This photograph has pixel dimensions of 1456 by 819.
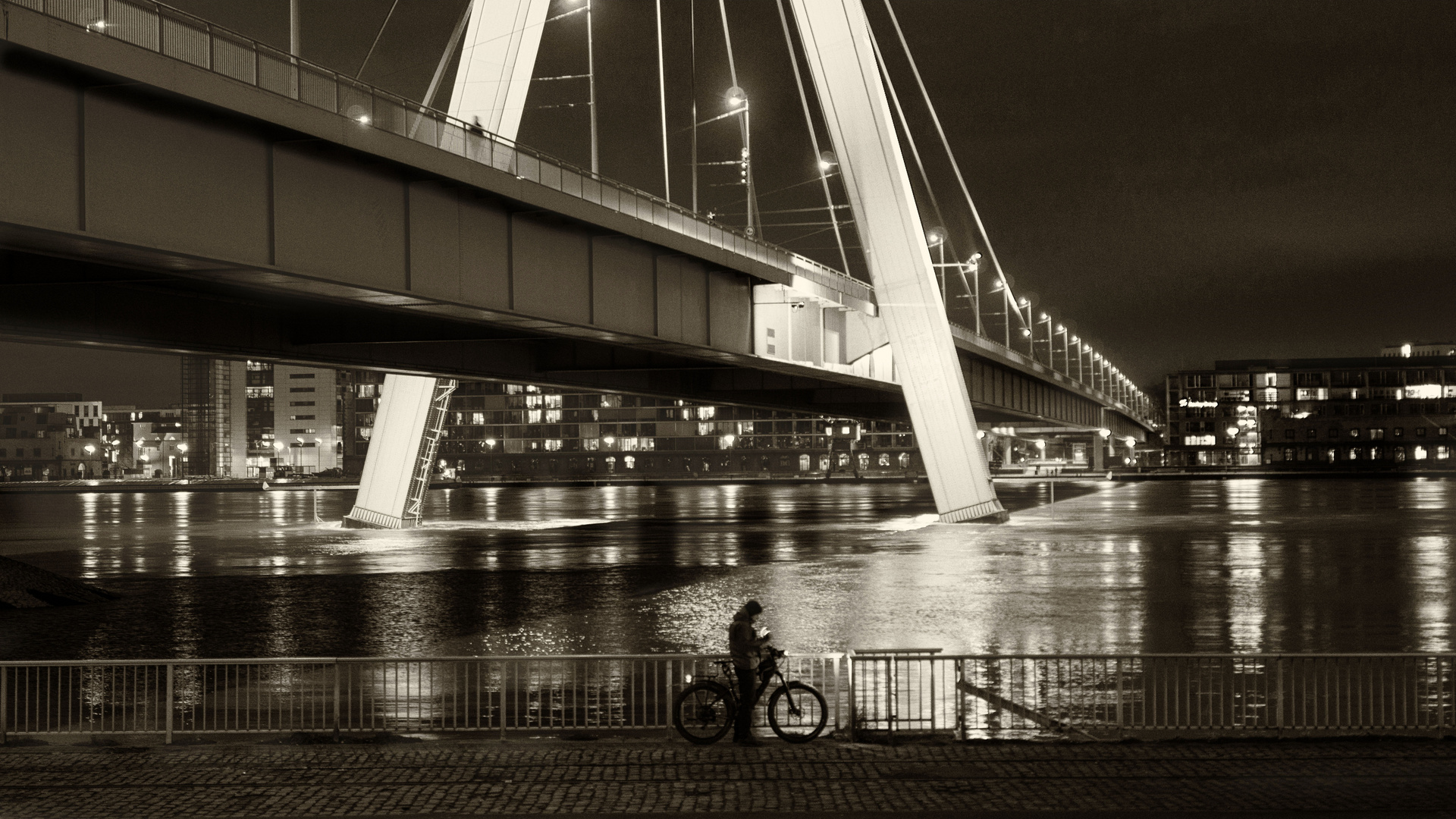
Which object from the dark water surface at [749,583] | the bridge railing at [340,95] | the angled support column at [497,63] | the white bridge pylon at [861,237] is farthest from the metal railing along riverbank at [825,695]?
the white bridge pylon at [861,237]

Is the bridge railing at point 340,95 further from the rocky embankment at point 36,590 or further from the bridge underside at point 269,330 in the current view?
the rocky embankment at point 36,590

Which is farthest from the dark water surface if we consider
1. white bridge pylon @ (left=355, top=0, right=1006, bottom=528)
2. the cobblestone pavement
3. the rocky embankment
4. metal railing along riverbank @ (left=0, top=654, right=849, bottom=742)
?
the cobblestone pavement

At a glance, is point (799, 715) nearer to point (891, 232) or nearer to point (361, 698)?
point (361, 698)

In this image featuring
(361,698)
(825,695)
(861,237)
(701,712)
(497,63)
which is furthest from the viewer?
(861,237)

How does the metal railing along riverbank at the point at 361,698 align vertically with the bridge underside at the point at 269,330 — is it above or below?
below

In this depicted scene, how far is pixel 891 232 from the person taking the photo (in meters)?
45.8

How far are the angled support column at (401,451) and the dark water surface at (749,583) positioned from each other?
1077 millimetres

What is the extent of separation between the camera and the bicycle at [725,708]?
1304 centimetres

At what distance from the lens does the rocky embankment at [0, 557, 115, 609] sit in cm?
2883

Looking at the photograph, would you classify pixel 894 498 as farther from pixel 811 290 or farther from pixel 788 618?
pixel 788 618

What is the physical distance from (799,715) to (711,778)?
6.36ft

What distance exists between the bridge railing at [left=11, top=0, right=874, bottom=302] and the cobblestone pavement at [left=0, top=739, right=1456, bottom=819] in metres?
9.60

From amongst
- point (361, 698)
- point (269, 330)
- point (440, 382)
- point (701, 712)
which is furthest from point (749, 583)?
point (361, 698)

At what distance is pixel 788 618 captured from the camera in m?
24.7
